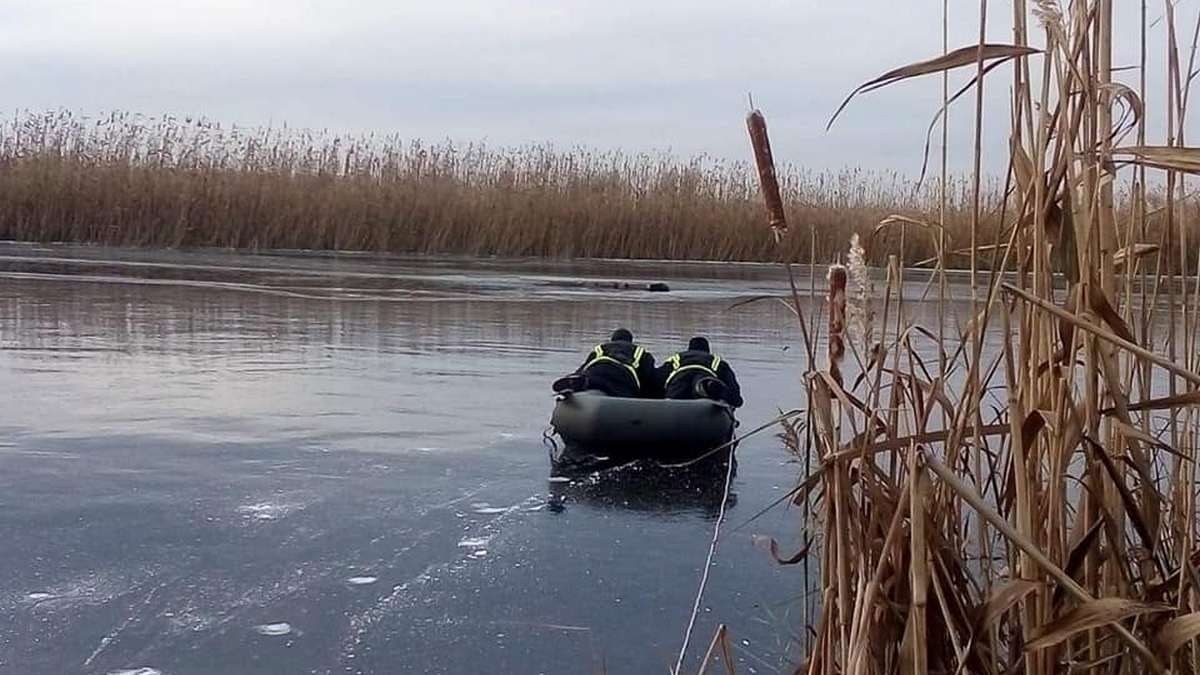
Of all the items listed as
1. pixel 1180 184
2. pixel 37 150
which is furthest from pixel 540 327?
pixel 37 150

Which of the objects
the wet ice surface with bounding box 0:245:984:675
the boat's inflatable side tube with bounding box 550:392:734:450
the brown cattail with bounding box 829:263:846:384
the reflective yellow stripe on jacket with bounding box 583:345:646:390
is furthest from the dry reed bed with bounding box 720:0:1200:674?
the reflective yellow stripe on jacket with bounding box 583:345:646:390

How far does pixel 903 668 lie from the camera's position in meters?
1.75

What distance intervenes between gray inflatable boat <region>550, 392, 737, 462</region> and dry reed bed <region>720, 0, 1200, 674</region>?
115 inches

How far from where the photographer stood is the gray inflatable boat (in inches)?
193

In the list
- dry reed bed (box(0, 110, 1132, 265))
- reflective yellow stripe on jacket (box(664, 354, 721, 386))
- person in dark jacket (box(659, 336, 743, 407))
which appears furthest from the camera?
dry reed bed (box(0, 110, 1132, 265))

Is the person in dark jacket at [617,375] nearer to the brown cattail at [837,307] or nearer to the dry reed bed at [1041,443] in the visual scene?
the dry reed bed at [1041,443]

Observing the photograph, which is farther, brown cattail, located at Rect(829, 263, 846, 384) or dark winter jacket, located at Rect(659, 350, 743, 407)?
dark winter jacket, located at Rect(659, 350, 743, 407)

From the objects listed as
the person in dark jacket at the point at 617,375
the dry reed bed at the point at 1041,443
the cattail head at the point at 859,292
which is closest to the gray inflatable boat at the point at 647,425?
the person in dark jacket at the point at 617,375

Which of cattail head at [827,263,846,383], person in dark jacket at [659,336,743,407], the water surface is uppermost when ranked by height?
cattail head at [827,263,846,383]

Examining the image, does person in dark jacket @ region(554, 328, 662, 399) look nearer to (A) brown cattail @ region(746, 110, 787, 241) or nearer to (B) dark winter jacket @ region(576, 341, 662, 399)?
(B) dark winter jacket @ region(576, 341, 662, 399)

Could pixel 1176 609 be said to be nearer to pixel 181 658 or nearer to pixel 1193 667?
pixel 1193 667

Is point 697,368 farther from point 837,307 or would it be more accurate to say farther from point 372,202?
point 372,202

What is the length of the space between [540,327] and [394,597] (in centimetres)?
618

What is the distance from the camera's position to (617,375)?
5254 millimetres
